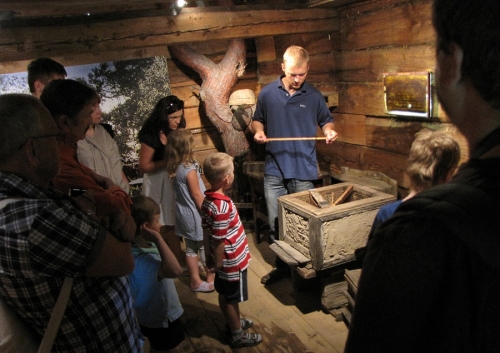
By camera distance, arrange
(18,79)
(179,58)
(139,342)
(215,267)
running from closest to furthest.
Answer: (139,342) < (215,267) < (18,79) < (179,58)

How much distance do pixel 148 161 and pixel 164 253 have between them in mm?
1501

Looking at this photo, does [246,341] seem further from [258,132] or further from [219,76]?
[219,76]

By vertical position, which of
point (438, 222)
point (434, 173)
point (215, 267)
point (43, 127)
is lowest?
point (215, 267)

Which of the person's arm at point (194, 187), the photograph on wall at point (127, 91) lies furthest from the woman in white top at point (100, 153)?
the photograph on wall at point (127, 91)

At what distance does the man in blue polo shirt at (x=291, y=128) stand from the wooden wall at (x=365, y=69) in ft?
2.16

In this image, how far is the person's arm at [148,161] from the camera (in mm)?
3416

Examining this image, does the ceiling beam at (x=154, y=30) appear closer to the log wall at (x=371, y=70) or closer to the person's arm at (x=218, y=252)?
the log wall at (x=371, y=70)

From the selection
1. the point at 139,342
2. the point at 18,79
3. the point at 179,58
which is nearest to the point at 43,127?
the point at 139,342

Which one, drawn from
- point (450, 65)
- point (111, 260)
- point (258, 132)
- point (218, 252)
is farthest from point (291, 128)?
point (450, 65)

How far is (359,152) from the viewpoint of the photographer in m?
4.21

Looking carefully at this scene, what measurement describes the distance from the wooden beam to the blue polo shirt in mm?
781

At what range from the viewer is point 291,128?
3535mm

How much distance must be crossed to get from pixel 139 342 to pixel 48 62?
2156 millimetres

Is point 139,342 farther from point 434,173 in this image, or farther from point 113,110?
point 113,110
